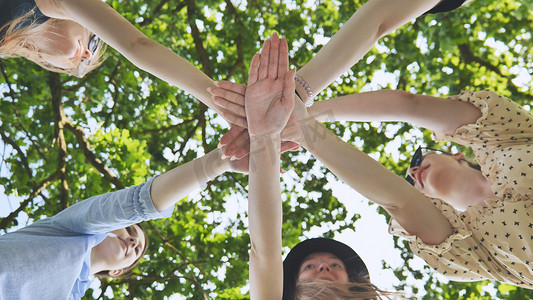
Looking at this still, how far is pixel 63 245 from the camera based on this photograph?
2582mm

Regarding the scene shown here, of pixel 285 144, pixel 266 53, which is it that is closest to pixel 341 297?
pixel 285 144

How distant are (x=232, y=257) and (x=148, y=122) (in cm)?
263

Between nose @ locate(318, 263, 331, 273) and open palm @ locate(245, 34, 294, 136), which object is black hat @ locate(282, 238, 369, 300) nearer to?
nose @ locate(318, 263, 331, 273)

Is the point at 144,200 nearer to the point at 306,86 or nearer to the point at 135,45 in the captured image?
the point at 135,45

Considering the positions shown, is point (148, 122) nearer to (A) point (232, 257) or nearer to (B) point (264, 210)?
(A) point (232, 257)

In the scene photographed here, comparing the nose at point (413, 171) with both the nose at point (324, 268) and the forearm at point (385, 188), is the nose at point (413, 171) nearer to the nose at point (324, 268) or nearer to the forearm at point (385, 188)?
the nose at point (324, 268)

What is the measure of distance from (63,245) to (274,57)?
1.53 meters

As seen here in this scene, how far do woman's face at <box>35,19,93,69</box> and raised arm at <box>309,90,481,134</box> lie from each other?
1.76m

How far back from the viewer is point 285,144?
280 cm

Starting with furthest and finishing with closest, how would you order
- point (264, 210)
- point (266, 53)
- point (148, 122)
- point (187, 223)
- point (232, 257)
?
point (148, 122) → point (187, 223) → point (232, 257) → point (266, 53) → point (264, 210)

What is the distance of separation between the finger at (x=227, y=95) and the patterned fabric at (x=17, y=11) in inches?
50.3

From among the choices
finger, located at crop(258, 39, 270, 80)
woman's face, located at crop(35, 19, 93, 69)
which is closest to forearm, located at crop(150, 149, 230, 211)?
finger, located at crop(258, 39, 270, 80)

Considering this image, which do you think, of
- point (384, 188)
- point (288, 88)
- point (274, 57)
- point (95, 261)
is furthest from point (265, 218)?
point (95, 261)

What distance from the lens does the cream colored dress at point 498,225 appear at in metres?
2.17
